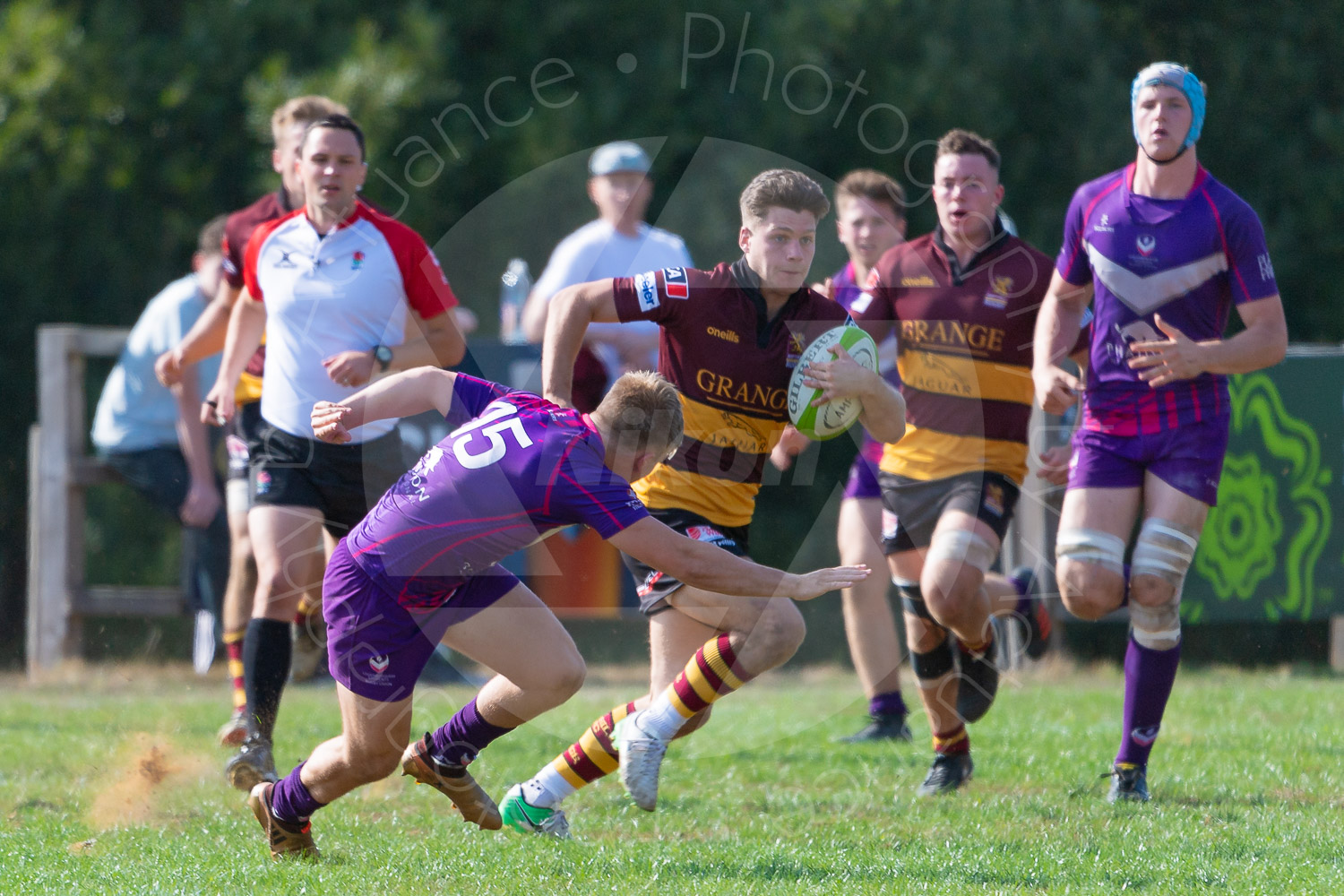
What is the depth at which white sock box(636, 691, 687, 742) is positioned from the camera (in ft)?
15.1

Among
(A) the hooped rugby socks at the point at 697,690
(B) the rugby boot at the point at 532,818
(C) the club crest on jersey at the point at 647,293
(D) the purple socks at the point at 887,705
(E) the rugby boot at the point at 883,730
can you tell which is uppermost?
(C) the club crest on jersey at the point at 647,293

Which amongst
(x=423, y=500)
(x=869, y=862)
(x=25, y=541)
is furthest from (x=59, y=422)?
(x=869, y=862)

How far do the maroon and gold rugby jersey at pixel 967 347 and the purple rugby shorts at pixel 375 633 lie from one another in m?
2.43

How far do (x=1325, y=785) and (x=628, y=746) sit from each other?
8.71 ft

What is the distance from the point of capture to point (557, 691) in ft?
14.3

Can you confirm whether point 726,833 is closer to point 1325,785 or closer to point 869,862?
point 869,862

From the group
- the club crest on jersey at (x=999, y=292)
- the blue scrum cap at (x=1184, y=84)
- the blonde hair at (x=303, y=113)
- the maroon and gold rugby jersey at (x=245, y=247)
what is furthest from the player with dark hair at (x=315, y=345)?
the blue scrum cap at (x=1184, y=84)

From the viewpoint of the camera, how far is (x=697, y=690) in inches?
182

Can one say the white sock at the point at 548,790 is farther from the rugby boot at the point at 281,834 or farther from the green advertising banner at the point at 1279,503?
the green advertising banner at the point at 1279,503

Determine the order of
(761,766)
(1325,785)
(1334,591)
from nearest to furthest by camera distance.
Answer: (1325,785)
(761,766)
(1334,591)

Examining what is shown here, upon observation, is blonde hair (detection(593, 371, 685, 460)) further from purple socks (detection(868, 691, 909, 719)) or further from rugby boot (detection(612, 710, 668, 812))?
purple socks (detection(868, 691, 909, 719))

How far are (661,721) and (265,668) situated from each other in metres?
1.69

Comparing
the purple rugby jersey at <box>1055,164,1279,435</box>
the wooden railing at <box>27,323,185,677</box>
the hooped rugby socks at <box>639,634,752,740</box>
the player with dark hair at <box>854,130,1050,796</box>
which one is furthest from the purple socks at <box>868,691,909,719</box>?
the wooden railing at <box>27,323,185,677</box>

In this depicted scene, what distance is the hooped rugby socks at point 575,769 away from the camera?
4.68 metres
